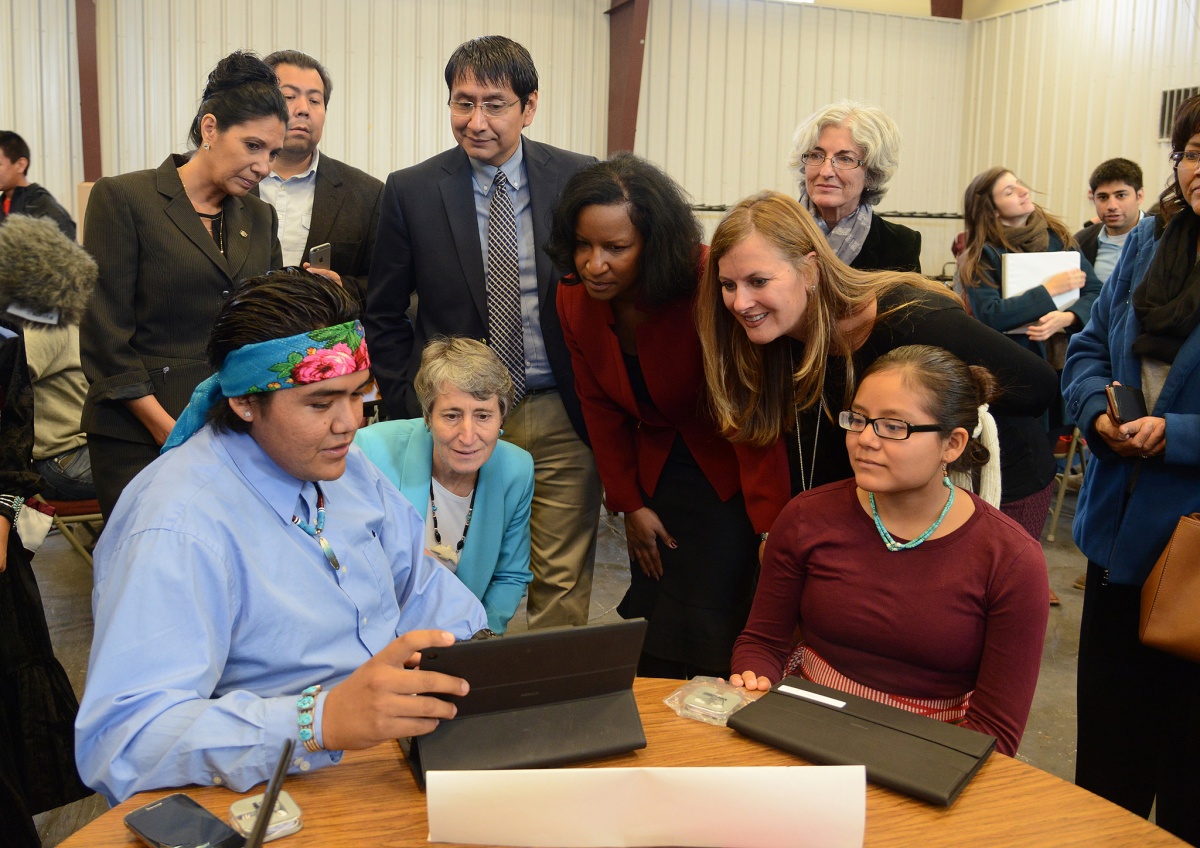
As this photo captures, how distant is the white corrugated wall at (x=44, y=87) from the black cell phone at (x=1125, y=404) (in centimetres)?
665

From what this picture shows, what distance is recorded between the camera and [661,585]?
8.23 feet

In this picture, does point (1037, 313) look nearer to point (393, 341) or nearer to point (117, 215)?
point (393, 341)

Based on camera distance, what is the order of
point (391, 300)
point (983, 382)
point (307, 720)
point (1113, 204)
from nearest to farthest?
point (307, 720), point (983, 382), point (391, 300), point (1113, 204)

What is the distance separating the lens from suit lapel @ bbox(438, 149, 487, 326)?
9.27 feet

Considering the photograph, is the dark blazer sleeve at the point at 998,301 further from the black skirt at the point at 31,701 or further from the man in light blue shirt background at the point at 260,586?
the black skirt at the point at 31,701

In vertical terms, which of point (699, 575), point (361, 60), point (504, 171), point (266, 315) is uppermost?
point (361, 60)

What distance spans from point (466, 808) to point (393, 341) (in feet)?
6.87

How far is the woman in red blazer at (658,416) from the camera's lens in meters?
2.24

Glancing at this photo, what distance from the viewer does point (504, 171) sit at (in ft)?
9.35

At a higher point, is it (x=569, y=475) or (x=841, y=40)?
(x=841, y=40)

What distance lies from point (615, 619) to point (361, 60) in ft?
16.3

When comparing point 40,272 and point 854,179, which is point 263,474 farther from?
point 854,179

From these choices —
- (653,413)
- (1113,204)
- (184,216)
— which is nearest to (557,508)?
(653,413)

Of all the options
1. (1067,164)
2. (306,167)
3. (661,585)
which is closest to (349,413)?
(661,585)
